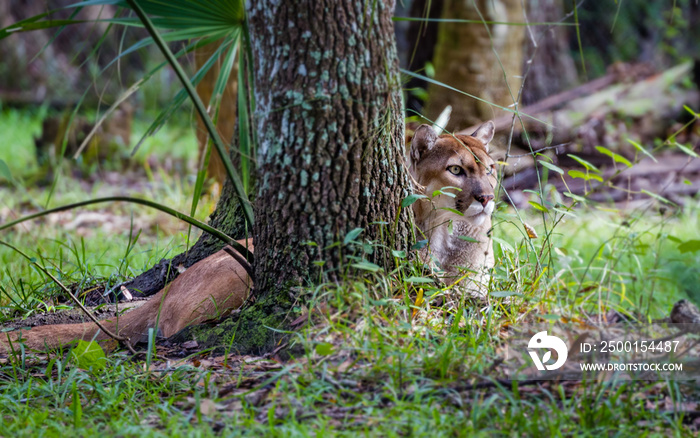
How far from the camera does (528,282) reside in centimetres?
273

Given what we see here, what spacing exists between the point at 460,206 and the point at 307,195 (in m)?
0.74

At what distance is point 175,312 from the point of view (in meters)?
2.93

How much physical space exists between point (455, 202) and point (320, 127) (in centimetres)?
76

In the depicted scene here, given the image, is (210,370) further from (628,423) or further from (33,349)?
(628,423)

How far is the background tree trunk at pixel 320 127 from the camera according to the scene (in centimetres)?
251

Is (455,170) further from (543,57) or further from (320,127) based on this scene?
(543,57)

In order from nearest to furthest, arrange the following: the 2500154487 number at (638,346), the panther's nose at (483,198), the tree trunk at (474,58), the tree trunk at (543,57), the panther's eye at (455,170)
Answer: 1. the 2500154487 number at (638,346)
2. the panther's nose at (483,198)
3. the panther's eye at (455,170)
4. the tree trunk at (474,58)
5. the tree trunk at (543,57)

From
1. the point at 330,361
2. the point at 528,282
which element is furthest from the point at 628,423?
the point at 330,361

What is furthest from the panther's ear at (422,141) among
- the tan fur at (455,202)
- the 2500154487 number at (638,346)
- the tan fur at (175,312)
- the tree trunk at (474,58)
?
the tree trunk at (474,58)

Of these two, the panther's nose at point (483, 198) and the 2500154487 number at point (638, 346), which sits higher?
the panther's nose at point (483, 198)

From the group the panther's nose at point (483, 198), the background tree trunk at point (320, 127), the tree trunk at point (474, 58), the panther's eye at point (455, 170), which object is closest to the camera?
the background tree trunk at point (320, 127)

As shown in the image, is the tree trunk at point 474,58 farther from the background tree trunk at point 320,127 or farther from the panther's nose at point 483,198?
the background tree trunk at point 320,127

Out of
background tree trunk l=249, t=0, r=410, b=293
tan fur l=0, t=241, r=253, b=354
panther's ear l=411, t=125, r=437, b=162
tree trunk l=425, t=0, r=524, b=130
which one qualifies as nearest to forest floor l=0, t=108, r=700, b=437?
tan fur l=0, t=241, r=253, b=354

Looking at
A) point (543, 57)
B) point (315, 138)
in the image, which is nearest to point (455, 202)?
point (315, 138)
